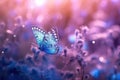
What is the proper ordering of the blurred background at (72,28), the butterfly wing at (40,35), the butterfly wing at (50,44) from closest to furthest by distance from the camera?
the butterfly wing at (40,35)
the butterfly wing at (50,44)
the blurred background at (72,28)

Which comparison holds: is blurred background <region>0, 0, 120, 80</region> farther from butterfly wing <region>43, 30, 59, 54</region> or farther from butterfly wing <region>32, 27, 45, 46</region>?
butterfly wing <region>32, 27, 45, 46</region>

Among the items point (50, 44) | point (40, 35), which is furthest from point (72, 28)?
point (40, 35)

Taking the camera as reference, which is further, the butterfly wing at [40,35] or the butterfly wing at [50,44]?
the butterfly wing at [50,44]

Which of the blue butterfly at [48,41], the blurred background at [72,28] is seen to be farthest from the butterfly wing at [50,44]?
the blurred background at [72,28]

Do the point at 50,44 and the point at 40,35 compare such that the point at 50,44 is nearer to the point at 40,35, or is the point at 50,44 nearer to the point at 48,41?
the point at 48,41

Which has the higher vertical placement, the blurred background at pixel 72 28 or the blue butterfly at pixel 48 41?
the blurred background at pixel 72 28

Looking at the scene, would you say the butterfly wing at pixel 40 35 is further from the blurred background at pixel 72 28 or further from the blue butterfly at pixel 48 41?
the blurred background at pixel 72 28

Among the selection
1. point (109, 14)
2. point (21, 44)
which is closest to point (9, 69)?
point (21, 44)

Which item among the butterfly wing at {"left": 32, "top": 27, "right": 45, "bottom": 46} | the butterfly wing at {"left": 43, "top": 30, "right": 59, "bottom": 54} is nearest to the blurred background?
the butterfly wing at {"left": 43, "top": 30, "right": 59, "bottom": 54}

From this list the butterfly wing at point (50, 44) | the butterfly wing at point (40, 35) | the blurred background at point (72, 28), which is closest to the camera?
the butterfly wing at point (40, 35)
